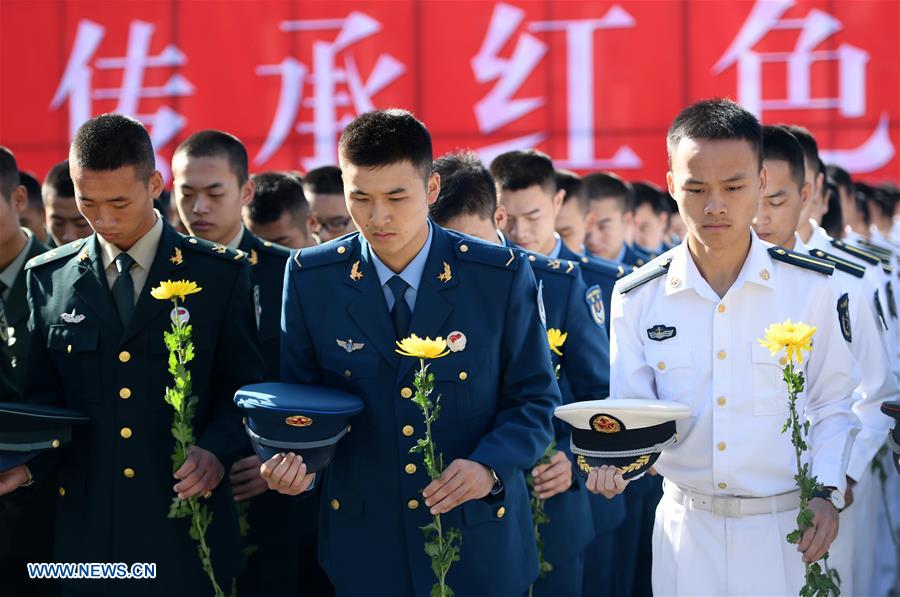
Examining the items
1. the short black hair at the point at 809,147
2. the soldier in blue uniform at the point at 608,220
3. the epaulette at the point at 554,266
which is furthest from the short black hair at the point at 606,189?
the epaulette at the point at 554,266

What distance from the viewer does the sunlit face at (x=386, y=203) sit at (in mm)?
2754

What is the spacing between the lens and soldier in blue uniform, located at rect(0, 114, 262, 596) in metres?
3.07

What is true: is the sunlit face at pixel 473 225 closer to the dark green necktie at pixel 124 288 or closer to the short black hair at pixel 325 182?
the dark green necktie at pixel 124 288

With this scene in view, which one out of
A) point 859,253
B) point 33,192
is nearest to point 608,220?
point 859,253

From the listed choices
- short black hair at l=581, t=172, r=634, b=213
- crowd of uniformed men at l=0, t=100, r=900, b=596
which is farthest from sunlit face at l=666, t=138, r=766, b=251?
short black hair at l=581, t=172, r=634, b=213

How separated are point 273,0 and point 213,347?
8.33m

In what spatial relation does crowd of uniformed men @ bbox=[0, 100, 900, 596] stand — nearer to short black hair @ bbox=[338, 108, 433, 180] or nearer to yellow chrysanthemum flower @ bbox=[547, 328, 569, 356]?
short black hair @ bbox=[338, 108, 433, 180]

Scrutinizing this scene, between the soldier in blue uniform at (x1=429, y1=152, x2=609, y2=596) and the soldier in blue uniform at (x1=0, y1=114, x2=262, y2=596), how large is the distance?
101cm

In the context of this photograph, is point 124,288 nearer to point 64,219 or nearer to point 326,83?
point 64,219

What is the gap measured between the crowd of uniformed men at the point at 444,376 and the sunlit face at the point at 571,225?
6.62 ft

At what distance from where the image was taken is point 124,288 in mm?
3139

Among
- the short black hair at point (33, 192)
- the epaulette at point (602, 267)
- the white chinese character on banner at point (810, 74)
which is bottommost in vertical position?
the epaulette at point (602, 267)

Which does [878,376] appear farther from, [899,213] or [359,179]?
[899,213]

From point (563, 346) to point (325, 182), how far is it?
2.09m
